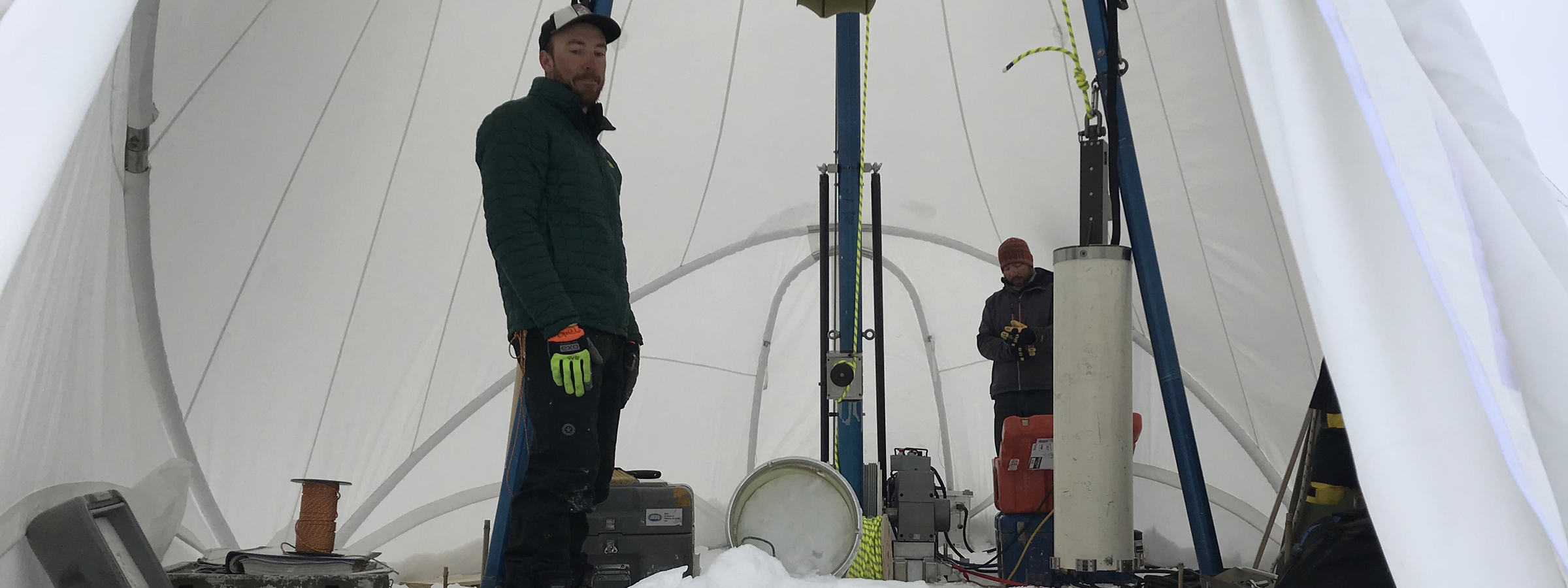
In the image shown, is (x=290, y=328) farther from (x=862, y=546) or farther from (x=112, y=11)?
(x=112, y=11)

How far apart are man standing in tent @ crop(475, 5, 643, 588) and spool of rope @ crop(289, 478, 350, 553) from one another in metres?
0.52

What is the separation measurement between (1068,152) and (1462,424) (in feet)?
12.2

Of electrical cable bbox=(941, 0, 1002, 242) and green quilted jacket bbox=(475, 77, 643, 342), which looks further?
electrical cable bbox=(941, 0, 1002, 242)

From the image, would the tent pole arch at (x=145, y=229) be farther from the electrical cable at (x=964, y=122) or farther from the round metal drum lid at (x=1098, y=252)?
the electrical cable at (x=964, y=122)

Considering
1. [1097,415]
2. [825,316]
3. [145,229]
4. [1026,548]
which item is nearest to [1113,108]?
[1097,415]

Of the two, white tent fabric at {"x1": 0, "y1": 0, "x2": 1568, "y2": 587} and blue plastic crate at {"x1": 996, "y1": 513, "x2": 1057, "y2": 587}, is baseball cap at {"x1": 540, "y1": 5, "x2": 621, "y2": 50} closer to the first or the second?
white tent fabric at {"x1": 0, "y1": 0, "x2": 1568, "y2": 587}

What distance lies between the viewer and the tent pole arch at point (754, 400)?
3.55 meters

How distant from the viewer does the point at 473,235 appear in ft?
13.0

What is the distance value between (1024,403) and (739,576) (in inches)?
84.2

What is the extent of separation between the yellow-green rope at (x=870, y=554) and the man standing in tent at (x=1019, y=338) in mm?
657

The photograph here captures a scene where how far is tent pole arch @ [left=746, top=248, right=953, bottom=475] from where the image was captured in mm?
5348

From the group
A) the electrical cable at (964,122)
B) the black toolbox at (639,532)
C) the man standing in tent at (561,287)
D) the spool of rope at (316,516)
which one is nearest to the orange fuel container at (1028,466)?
the black toolbox at (639,532)

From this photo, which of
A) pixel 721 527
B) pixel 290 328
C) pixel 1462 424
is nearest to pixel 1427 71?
pixel 1462 424

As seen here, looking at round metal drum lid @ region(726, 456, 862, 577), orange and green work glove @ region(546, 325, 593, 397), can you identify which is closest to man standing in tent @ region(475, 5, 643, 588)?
orange and green work glove @ region(546, 325, 593, 397)
